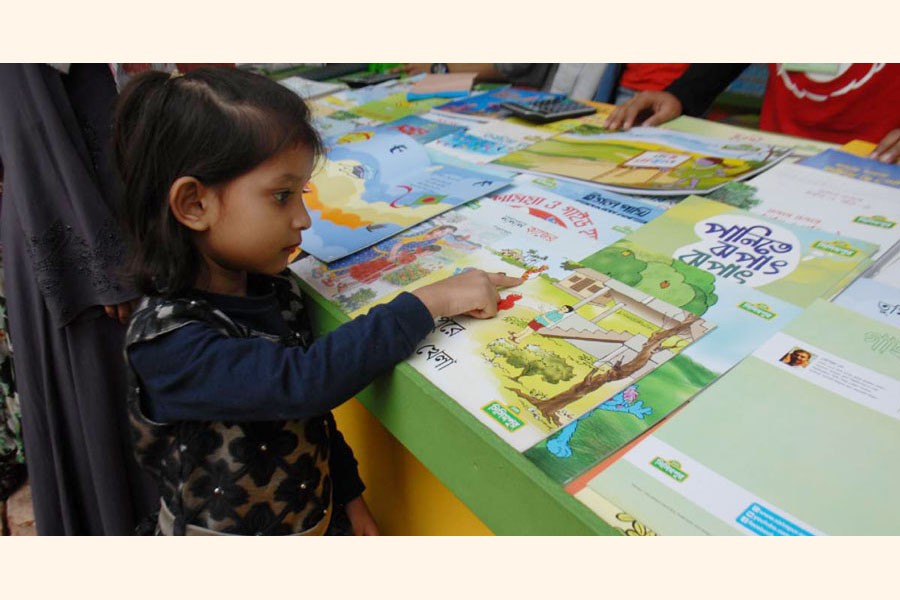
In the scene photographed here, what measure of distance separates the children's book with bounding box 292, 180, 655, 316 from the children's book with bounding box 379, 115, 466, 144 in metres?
0.36

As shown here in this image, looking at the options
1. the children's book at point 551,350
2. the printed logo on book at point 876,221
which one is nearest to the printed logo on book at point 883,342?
the children's book at point 551,350

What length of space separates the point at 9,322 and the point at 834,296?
4.30 ft

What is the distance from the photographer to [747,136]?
3.53 feet

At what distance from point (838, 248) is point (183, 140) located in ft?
2.64

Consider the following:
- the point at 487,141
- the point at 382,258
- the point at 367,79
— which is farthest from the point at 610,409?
the point at 367,79

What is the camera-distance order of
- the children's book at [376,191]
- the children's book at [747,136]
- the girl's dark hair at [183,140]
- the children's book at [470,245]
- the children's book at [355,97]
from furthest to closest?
1. the children's book at [355,97]
2. the children's book at [747,136]
3. the children's book at [376,191]
4. the children's book at [470,245]
5. the girl's dark hair at [183,140]

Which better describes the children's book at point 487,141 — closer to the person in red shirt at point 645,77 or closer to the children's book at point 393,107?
the children's book at point 393,107

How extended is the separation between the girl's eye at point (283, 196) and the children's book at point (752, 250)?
0.38 metres

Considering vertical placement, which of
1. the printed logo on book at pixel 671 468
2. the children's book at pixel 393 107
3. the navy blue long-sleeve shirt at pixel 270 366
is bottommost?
the navy blue long-sleeve shirt at pixel 270 366

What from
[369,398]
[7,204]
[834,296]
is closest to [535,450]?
[369,398]

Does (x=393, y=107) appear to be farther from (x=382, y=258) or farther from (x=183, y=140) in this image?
(x=183, y=140)

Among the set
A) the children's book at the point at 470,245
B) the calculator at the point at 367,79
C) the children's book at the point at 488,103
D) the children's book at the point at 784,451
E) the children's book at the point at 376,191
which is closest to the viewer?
the children's book at the point at 784,451

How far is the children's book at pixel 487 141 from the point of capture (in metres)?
1.10

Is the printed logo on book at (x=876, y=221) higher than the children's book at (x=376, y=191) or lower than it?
higher
